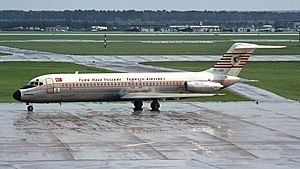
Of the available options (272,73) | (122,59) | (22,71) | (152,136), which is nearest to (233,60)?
(152,136)

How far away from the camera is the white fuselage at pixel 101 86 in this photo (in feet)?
199

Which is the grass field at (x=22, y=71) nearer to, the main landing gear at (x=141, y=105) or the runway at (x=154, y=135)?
the runway at (x=154, y=135)

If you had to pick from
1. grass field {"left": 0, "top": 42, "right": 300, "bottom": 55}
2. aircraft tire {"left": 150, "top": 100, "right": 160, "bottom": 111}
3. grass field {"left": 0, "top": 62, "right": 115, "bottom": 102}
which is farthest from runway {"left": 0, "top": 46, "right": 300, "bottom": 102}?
aircraft tire {"left": 150, "top": 100, "right": 160, "bottom": 111}

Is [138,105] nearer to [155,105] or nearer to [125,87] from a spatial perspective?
[155,105]

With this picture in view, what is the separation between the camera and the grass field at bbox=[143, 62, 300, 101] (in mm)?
77562

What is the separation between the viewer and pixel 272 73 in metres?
95.0

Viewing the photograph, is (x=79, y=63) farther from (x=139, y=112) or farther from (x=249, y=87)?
(x=139, y=112)

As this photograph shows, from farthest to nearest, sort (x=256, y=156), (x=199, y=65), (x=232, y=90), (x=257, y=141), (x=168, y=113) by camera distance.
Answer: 1. (x=199, y=65)
2. (x=232, y=90)
3. (x=168, y=113)
4. (x=257, y=141)
5. (x=256, y=156)

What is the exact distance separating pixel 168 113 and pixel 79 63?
52.5 meters

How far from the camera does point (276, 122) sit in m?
55.5

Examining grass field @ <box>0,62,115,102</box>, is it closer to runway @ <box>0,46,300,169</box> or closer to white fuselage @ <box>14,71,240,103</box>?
white fuselage @ <box>14,71,240,103</box>

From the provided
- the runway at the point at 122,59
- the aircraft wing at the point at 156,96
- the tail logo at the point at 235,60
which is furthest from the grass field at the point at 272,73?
the aircraft wing at the point at 156,96

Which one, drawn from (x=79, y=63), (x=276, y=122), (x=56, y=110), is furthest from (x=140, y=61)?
(x=276, y=122)

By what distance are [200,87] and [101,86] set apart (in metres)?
7.53
